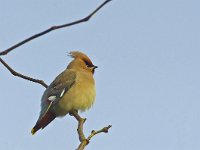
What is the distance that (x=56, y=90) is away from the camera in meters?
5.32

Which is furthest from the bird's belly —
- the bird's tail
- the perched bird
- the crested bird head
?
the crested bird head

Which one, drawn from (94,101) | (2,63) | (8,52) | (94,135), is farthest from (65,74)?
(8,52)

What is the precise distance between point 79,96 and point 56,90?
0.86ft

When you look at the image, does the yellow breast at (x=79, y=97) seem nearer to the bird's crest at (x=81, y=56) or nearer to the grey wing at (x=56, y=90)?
the grey wing at (x=56, y=90)

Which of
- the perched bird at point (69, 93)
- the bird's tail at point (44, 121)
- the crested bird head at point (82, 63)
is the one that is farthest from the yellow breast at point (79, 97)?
the crested bird head at point (82, 63)

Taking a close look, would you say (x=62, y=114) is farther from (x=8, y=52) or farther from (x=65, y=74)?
(x=8, y=52)

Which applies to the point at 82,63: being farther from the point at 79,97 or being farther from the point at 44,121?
the point at 44,121

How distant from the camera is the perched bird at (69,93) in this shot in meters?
5.17

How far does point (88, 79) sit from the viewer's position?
5.58 meters

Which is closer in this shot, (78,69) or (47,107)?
(47,107)

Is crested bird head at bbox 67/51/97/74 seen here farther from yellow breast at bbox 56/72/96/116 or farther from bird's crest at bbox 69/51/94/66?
yellow breast at bbox 56/72/96/116

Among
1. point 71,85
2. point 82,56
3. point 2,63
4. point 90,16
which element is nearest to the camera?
point 90,16

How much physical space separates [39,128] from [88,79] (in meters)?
1.37

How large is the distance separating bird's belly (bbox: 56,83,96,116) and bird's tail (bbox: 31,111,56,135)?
116 mm
